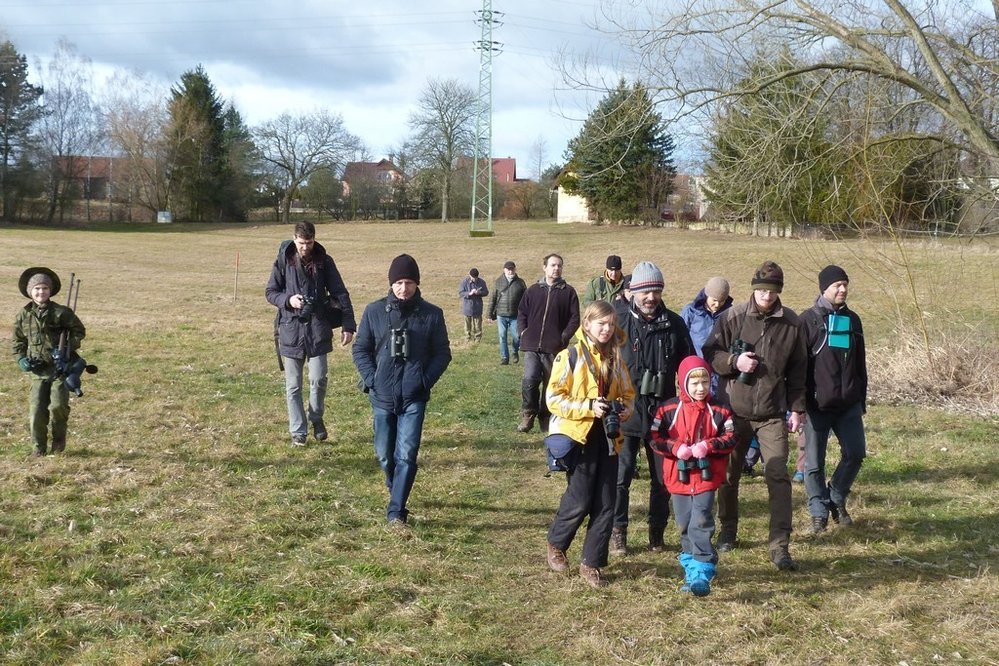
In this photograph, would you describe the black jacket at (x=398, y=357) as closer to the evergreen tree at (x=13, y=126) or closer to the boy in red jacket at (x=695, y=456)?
the boy in red jacket at (x=695, y=456)

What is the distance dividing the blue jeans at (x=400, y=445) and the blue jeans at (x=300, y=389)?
190 centimetres

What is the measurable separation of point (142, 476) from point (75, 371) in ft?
3.81

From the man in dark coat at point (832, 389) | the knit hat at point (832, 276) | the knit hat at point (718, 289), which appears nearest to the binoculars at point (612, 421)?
the man in dark coat at point (832, 389)

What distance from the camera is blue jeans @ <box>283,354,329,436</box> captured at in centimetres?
801

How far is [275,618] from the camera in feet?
14.5

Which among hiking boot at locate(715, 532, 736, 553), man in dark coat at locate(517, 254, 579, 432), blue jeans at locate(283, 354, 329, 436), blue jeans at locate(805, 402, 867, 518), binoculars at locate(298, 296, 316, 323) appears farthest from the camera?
man in dark coat at locate(517, 254, 579, 432)

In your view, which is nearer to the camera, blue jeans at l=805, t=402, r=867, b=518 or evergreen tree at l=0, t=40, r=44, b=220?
blue jeans at l=805, t=402, r=867, b=518

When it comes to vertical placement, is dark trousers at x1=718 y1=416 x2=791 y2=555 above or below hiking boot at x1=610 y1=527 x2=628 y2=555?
above

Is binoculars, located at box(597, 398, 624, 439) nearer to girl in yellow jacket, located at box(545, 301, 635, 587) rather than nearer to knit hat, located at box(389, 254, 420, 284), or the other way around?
girl in yellow jacket, located at box(545, 301, 635, 587)

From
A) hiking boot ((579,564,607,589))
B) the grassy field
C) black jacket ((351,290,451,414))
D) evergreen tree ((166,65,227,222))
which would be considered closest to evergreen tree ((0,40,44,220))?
evergreen tree ((166,65,227,222))

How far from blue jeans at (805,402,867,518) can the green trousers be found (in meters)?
5.98

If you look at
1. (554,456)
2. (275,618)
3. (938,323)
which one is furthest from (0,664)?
(938,323)

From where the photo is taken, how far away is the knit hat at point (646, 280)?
226 inches

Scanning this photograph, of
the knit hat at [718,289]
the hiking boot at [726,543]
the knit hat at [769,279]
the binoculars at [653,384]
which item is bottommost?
the hiking boot at [726,543]
